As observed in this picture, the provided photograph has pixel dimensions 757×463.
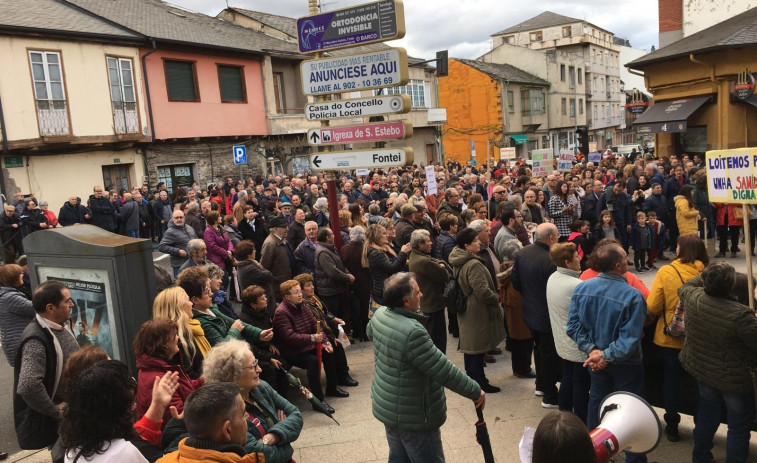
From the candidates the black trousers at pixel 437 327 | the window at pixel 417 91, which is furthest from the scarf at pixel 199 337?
the window at pixel 417 91

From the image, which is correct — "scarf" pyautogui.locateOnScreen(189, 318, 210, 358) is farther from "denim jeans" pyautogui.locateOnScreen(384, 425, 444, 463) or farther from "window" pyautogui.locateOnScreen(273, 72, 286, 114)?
"window" pyautogui.locateOnScreen(273, 72, 286, 114)

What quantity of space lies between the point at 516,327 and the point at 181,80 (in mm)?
21082

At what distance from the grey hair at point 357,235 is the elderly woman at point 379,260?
0.56 metres

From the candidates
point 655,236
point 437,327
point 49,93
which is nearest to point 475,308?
point 437,327

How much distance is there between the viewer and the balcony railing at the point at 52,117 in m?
18.9

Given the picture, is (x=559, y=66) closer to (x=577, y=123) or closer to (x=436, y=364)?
(x=577, y=123)

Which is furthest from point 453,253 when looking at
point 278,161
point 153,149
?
point 278,161

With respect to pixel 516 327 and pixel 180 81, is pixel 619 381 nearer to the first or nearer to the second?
pixel 516 327

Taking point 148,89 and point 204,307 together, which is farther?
point 148,89

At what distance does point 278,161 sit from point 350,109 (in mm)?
21224

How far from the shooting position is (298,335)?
19.5 ft

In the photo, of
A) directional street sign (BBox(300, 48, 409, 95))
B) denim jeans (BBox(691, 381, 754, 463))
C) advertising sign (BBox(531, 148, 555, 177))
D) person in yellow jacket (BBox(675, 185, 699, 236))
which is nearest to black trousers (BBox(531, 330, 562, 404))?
denim jeans (BBox(691, 381, 754, 463))

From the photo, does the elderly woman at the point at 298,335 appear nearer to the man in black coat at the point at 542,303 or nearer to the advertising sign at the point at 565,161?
the man in black coat at the point at 542,303

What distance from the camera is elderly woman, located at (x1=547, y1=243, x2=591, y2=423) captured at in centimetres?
510
